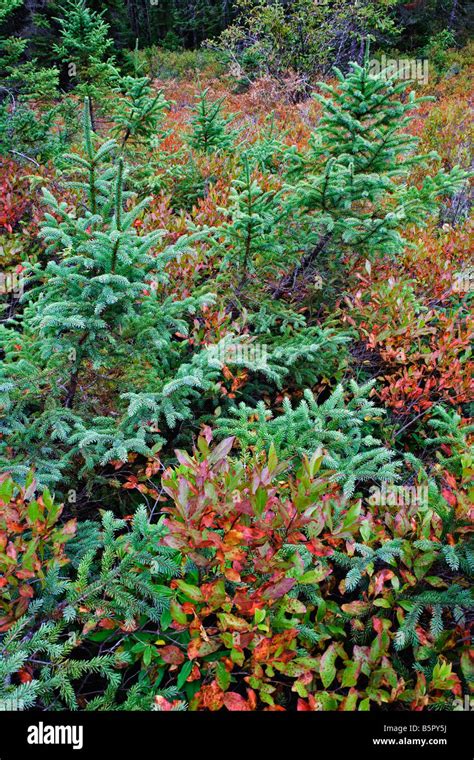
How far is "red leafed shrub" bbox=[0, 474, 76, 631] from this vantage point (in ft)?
5.72

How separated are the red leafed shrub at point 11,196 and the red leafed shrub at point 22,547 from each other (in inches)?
150

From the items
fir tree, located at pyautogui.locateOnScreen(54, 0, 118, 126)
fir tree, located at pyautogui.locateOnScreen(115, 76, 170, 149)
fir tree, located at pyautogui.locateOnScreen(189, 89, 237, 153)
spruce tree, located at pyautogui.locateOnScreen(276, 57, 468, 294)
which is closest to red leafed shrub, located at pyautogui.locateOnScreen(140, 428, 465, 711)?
spruce tree, located at pyautogui.locateOnScreen(276, 57, 468, 294)

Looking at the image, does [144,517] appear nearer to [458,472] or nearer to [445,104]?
[458,472]

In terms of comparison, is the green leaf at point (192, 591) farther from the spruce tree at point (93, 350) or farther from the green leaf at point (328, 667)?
the spruce tree at point (93, 350)

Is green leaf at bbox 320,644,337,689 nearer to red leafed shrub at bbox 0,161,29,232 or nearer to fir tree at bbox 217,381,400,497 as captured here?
fir tree at bbox 217,381,400,497

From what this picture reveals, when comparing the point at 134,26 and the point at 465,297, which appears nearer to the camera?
the point at 465,297

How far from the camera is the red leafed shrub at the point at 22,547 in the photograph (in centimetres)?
174

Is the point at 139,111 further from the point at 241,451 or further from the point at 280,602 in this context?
the point at 280,602

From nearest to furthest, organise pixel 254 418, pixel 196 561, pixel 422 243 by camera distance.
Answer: pixel 196 561 → pixel 254 418 → pixel 422 243

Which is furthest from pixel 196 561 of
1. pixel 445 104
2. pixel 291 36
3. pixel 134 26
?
pixel 134 26

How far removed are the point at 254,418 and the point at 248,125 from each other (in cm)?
829

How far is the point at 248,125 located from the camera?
9453 mm

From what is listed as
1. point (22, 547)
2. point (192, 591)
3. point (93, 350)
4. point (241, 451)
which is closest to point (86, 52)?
point (93, 350)

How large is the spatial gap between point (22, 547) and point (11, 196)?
4.48 m
